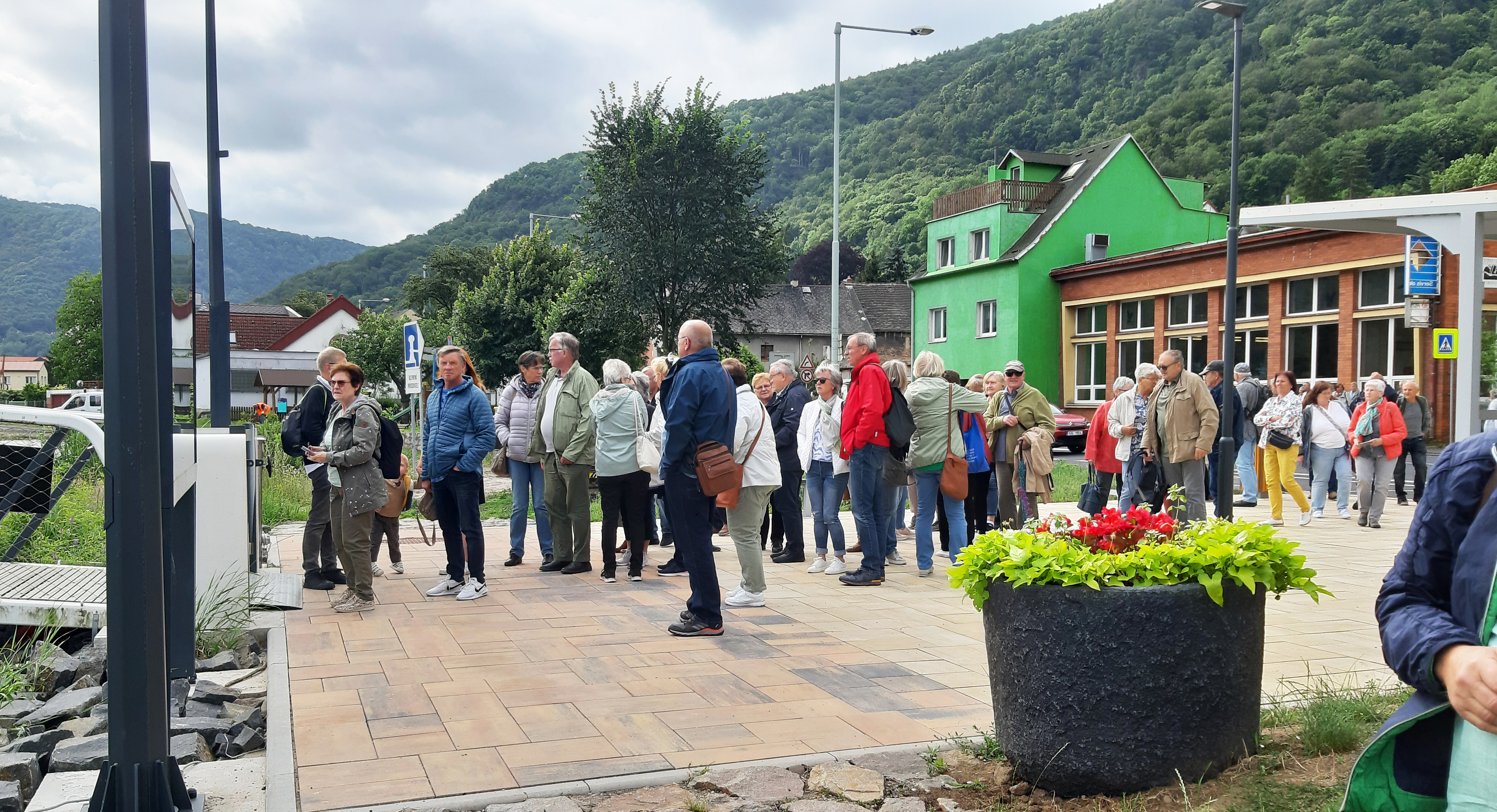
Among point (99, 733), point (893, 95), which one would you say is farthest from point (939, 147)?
point (99, 733)

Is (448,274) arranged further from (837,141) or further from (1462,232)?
(1462,232)

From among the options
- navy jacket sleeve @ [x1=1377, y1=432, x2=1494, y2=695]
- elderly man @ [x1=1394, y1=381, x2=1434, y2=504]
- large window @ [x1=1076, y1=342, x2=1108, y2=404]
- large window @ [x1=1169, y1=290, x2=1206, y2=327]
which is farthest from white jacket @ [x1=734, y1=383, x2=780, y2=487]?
large window @ [x1=1076, y1=342, x2=1108, y2=404]

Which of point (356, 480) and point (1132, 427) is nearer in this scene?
point (356, 480)

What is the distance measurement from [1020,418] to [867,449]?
2.87m

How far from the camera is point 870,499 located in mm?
8891

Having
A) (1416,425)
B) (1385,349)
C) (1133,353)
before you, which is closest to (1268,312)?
(1385,349)

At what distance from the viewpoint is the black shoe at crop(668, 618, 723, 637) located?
6.86 meters

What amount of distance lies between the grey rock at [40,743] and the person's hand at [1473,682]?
199 inches

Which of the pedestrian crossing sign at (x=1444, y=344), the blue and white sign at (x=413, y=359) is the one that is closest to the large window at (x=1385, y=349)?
the pedestrian crossing sign at (x=1444, y=344)

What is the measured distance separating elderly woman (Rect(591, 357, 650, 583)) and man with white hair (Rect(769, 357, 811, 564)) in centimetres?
165

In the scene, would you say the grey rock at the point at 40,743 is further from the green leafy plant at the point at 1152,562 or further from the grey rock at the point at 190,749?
the green leafy plant at the point at 1152,562

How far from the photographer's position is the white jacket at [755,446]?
312 inches

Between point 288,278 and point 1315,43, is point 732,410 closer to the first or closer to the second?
point 1315,43

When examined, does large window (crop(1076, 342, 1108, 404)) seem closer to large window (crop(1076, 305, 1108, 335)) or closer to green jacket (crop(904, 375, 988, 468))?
large window (crop(1076, 305, 1108, 335))
